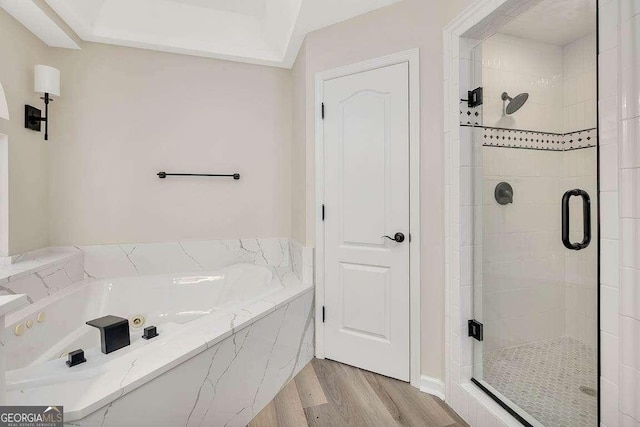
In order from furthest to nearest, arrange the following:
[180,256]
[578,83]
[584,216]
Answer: [180,256]
[578,83]
[584,216]

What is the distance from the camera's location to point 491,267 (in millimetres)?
1822

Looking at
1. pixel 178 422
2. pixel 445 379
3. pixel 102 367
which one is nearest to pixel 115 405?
pixel 102 367

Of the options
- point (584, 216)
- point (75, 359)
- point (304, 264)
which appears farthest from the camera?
point (304, 264)

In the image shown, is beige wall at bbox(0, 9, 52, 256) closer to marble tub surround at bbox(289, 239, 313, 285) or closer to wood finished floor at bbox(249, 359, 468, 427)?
marble tub surround at bbox(289, 239, 313, 285)

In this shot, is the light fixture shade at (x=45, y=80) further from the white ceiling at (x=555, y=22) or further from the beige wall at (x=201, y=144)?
the white ceiling at (x=555, y=22)

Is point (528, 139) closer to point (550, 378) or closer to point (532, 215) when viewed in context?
point (532, 215)

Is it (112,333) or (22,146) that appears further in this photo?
(22,146)

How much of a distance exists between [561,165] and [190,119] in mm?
2585

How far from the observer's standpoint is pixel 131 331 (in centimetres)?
203

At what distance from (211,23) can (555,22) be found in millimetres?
2356

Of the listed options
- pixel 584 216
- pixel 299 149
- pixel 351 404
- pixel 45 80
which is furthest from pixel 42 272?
pixel 584 216

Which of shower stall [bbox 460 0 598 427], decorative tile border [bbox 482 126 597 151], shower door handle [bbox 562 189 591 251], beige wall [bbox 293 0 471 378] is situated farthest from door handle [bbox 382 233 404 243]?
shower door handle [bbox 562 189 591 251]

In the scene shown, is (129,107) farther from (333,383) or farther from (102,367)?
(333,383)

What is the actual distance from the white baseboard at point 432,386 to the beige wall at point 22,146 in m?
2.65
